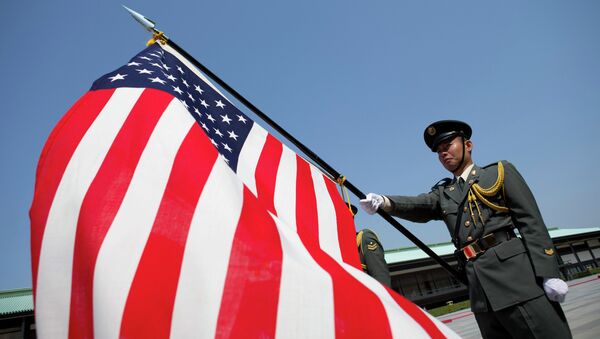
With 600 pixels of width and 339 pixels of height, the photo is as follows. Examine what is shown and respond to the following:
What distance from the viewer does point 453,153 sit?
7.77 feet

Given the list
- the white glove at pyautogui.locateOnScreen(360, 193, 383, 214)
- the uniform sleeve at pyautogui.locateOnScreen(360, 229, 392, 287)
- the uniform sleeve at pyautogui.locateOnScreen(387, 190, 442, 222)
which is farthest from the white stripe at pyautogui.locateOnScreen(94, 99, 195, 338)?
the uniform sleeve at pyautogui.locateOnScreen(360, 229, 392, 287)

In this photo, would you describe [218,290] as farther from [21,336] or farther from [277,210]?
[21,336]

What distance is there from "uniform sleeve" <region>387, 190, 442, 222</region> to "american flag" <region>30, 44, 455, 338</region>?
1.08 m

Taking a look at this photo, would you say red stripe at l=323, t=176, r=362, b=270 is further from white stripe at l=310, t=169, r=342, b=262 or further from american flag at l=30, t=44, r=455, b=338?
american flag at l=30, t=44, r=455, b=338

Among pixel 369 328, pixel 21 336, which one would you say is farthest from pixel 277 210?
pixel 21 336

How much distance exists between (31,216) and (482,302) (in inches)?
92.8

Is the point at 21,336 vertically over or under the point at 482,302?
over

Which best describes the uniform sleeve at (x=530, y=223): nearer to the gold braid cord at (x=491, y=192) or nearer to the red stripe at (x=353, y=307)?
the gold braid cord at (x=491, y=192)

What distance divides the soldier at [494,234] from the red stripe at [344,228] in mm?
154

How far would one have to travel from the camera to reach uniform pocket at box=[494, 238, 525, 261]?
1892 mm

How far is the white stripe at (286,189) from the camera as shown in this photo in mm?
2076

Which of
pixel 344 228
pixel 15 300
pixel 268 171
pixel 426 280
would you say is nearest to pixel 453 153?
pixel 344 228

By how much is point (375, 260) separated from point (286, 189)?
5.22 feet

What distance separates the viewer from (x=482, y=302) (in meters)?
1.94
